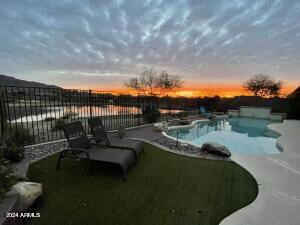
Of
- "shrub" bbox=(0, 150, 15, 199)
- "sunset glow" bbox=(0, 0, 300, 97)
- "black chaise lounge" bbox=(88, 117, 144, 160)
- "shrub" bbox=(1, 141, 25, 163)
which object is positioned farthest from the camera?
"sunset glow" bbox=(0, 0, 300, 97)

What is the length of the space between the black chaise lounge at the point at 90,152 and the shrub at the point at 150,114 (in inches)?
221

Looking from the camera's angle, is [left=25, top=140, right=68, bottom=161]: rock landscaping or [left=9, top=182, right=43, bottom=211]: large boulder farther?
[left=25, top=140, right=68, bottom=161]: rock landscaping

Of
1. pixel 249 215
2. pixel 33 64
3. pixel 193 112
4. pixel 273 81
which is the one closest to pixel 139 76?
pixel 193 112

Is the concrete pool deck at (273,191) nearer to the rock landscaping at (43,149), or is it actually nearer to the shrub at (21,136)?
the rock landscaping at (43,149)

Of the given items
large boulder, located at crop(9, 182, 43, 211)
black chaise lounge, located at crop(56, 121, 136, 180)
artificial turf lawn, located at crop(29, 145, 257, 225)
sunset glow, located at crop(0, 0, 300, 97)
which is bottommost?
artificial turf lawn, located at crop(29, 145, 257, 225)

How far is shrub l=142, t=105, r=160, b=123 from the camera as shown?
966 cm

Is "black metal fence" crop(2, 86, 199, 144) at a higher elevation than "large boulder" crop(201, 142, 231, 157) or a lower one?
higher

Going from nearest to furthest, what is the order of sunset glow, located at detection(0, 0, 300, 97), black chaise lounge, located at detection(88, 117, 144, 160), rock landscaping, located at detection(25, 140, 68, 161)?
black chaise lounge, located at detection(88, 117, 144, 160)
rock landscaping, located at detection(25, 140, 68, 161)
sunset glow, located at detection(0, 0, 300, 97)

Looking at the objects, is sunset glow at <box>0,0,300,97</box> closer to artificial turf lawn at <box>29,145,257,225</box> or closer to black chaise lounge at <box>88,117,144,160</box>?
black chaise lounge at <box>88,117,144,160</box>

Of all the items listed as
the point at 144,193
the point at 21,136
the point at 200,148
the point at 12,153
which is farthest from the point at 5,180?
the point at 200,148

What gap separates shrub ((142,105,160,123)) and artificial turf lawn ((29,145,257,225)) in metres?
5.54

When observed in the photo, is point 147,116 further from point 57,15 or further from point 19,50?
point 19,50

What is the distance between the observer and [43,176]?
3342 mm

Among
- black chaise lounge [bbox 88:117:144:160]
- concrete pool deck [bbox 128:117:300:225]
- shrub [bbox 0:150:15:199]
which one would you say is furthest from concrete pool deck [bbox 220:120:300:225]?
shrub [bbox 0:150:15:199]
